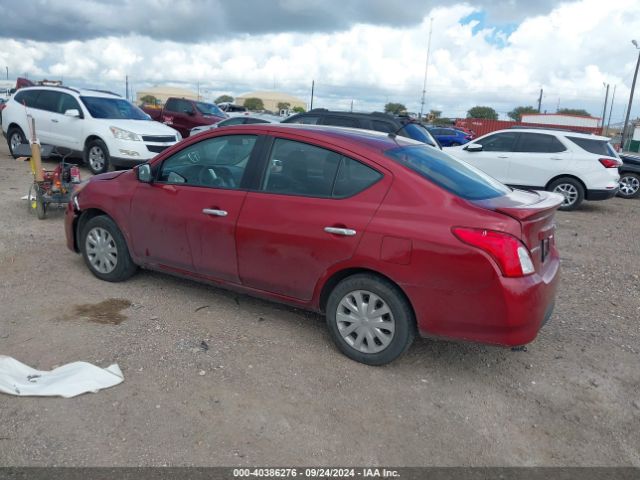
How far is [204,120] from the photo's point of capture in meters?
17.7

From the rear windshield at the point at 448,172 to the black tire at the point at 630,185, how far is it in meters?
11.7

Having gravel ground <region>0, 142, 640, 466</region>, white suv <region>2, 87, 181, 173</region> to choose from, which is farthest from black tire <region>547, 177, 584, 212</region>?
white suv <region>2, 87, 181, 173</region>

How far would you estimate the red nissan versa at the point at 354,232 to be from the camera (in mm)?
3387

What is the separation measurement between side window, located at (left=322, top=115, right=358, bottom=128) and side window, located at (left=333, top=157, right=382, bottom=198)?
614 cm

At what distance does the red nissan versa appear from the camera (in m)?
3.39

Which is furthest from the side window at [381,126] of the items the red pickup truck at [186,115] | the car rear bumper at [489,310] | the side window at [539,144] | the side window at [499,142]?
the red pickup truck at [186,115]

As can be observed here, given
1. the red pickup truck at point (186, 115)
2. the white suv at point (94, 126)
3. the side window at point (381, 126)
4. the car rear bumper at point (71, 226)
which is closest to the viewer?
the car rear bumper at point (71, 226)

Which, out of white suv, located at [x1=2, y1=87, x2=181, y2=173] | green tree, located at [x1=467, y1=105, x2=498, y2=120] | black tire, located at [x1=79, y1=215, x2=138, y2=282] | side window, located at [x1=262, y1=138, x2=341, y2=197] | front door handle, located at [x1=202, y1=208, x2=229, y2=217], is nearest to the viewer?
side window, located at [x1=262, y1=138, x2=341, y2=197]

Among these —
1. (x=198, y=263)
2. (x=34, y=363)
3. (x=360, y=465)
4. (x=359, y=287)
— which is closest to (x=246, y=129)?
(x=198, y=263)

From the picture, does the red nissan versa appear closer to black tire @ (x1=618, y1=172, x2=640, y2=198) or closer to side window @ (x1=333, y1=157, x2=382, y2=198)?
side window @ (x1=333, y1=157, x2=382, y2=198)

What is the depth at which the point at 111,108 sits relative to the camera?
11.8m

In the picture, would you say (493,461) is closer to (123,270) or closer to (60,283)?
(123,270)

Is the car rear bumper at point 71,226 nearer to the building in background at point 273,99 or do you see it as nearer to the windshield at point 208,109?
the windshield at point 208,109

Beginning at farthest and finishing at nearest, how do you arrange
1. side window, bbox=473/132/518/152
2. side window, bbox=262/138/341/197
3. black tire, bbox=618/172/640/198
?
1. black tire, bbox=618/172/640/198
2. side window, bbox=473/132/518/152
3. side window, bbox=262/138/341/197
